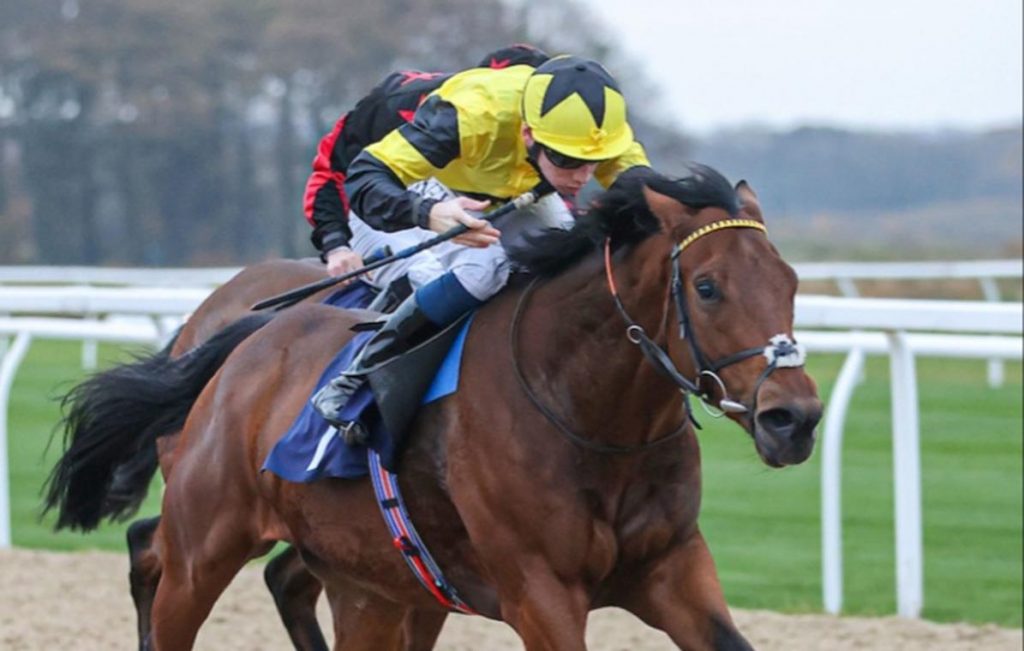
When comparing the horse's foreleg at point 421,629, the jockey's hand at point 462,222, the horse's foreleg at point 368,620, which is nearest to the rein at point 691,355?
the jockey's hand at point 462,222

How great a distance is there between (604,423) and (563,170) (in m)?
0.51

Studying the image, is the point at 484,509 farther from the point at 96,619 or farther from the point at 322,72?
the point at 322,72

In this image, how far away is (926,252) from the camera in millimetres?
16125

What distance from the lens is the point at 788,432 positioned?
296 centimetres

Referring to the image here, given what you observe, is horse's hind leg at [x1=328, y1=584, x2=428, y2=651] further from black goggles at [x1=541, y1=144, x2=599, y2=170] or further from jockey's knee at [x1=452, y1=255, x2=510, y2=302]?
black goggles at [x1=541, y1=144, x2=599, y2=170]

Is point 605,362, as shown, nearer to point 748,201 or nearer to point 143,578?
point 748,201

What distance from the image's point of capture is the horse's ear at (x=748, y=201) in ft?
10.9

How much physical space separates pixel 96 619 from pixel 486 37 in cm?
1821

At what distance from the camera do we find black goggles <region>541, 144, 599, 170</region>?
3.56 meters

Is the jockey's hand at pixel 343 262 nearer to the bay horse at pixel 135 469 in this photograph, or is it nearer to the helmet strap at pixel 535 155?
the bay horse at pixel 135 469

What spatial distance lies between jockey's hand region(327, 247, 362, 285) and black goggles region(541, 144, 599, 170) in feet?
4.09

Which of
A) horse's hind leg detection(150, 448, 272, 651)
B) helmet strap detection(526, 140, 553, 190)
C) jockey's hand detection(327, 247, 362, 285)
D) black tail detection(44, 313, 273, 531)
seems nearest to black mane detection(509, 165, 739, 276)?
helmet strap detection(526, 140, 553, 190)

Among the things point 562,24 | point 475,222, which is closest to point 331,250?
point 475,222

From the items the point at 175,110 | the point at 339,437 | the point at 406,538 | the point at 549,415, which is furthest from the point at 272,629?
the point at 175,110
